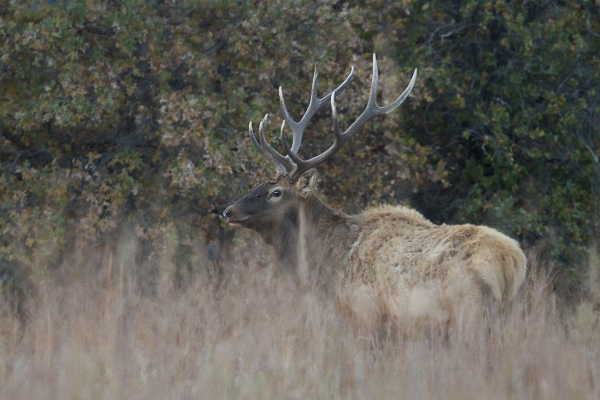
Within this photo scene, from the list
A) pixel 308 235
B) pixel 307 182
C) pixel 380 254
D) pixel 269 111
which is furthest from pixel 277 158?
pixel 269 111

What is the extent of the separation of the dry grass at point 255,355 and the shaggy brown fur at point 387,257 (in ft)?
0.98

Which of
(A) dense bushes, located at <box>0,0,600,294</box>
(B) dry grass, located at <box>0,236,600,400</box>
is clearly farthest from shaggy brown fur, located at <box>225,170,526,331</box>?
(A) dense bushes, located at <box>0,0,600,294</box>

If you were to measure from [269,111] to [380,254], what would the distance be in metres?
3.17

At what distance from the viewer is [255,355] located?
4.64 metres

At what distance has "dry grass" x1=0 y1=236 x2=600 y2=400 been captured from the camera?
414cm

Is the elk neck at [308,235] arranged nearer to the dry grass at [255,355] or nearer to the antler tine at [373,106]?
the antler tine at [373,106]

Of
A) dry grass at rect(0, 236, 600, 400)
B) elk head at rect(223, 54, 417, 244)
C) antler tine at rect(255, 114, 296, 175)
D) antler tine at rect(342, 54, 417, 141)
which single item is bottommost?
dry grass at rect(0, 236, 600, 400)

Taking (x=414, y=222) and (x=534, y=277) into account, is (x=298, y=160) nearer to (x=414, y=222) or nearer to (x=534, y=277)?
(x=414, y=222)

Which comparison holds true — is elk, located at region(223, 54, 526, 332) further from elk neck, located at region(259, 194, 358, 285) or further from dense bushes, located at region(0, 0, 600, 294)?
dense bushes, located at region(0, 0, 600, 294)

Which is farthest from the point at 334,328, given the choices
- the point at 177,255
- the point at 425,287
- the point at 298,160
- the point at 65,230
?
the point at 65,230

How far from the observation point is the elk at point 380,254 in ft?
18.8

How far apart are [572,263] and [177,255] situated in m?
4.52

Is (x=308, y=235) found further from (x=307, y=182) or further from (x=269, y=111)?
(x=269, y=111)

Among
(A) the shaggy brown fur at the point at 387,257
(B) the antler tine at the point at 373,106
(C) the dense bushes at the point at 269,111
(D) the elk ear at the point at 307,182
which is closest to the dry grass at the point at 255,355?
(A) the shaggy brown fur at the point at 387,257
